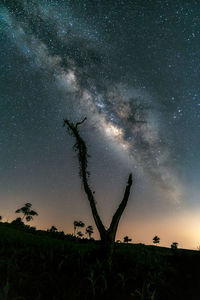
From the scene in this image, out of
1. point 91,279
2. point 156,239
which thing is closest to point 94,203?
point 91,279

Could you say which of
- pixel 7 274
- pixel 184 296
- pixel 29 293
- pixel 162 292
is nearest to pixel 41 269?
pixel 7 274

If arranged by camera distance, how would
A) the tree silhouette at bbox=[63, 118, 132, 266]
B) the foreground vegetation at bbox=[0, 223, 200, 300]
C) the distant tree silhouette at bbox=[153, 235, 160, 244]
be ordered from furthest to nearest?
the distant tree silhouette at bbox=[153, 235, 160, 244] < the tree silhouette at bbox=[63, 118, 132, 266] < the foreground vegetation at bbox=[0, 223, 200, 300]

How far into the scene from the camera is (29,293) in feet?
17.7

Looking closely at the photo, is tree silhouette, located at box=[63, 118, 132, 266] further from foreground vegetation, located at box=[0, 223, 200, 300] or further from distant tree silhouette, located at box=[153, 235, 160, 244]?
distant tree silhouette, located at box=[153, 235, 160, 244]

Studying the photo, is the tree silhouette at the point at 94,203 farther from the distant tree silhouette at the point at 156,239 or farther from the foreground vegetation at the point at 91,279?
the distant tree silhouette at the point at 156,239

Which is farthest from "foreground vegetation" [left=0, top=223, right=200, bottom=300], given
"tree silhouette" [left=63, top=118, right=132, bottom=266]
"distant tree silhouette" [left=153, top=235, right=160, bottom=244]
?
"distant tree silhouette" [left=153, top=235, right=160, bottom=244]

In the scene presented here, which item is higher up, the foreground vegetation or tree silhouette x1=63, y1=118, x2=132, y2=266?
tree silhouette x1=63, y1=118, x2=132, y2=266

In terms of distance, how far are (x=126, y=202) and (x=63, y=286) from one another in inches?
216

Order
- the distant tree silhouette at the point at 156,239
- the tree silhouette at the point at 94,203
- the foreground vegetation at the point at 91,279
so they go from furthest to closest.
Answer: the distant tree silhouette at the point at 156,239, the tree silhouette at the point at 94,203, the foreground vegetation at the point at 91,279

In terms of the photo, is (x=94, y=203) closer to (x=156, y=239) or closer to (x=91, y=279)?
(x=91, y=279)

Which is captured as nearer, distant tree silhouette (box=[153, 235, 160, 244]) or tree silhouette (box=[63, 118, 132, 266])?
tree silhouette (box=[63, 118, 132, 266])

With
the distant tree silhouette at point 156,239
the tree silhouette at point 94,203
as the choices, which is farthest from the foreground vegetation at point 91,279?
the distant tree silhouette at point 156,239

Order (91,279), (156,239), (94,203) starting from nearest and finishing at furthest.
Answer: (91,279) < (94,203) < (156,239)

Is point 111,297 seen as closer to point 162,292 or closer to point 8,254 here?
point 162,292
